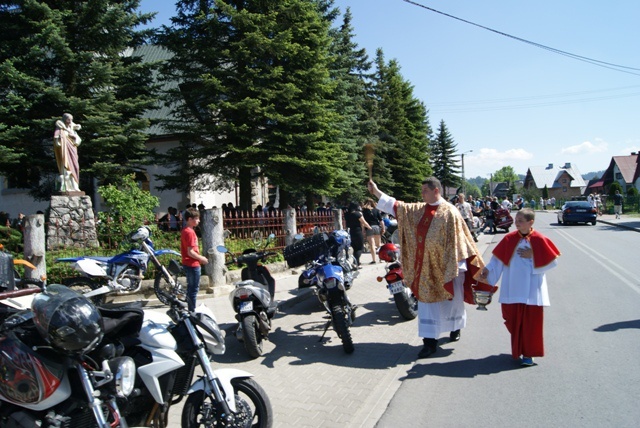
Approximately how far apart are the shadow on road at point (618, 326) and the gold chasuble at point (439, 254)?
2032 mm

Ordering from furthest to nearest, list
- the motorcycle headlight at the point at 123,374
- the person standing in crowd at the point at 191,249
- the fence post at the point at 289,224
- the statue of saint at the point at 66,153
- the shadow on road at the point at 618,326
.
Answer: the fence post at the point at 289,224 < the statue of saint at the point at 66,153 < the person standing in crowd at the point at 191,249 < the shadow on road at the point at 618,326 < the motorcycle headlight at the point at 123,374

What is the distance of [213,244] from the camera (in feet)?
33.1

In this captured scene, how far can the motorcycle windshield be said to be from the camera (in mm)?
2721

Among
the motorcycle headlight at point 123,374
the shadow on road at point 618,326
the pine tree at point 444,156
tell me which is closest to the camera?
the motorcycle headlight at point 123,374

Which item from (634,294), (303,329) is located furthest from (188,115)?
(634,294)

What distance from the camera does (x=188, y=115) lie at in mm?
17547

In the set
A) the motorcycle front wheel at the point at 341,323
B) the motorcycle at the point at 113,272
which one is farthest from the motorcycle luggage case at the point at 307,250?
the motorcycle at the point at 113,272

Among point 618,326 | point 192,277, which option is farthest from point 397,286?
point 192,277

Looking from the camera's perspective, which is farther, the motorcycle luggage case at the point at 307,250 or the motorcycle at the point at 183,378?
the motorcycle luggage case at the point at 307,250

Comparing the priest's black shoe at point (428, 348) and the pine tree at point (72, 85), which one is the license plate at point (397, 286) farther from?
the pine tree at point (72, 85)

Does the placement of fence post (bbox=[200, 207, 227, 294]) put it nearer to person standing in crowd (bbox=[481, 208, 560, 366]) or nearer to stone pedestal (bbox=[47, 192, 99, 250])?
stone pedestal (bbox=[47, 192, 99, 250])

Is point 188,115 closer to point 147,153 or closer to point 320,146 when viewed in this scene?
point 147,153

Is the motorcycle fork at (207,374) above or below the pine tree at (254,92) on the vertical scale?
below

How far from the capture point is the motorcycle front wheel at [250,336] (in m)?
5.77
